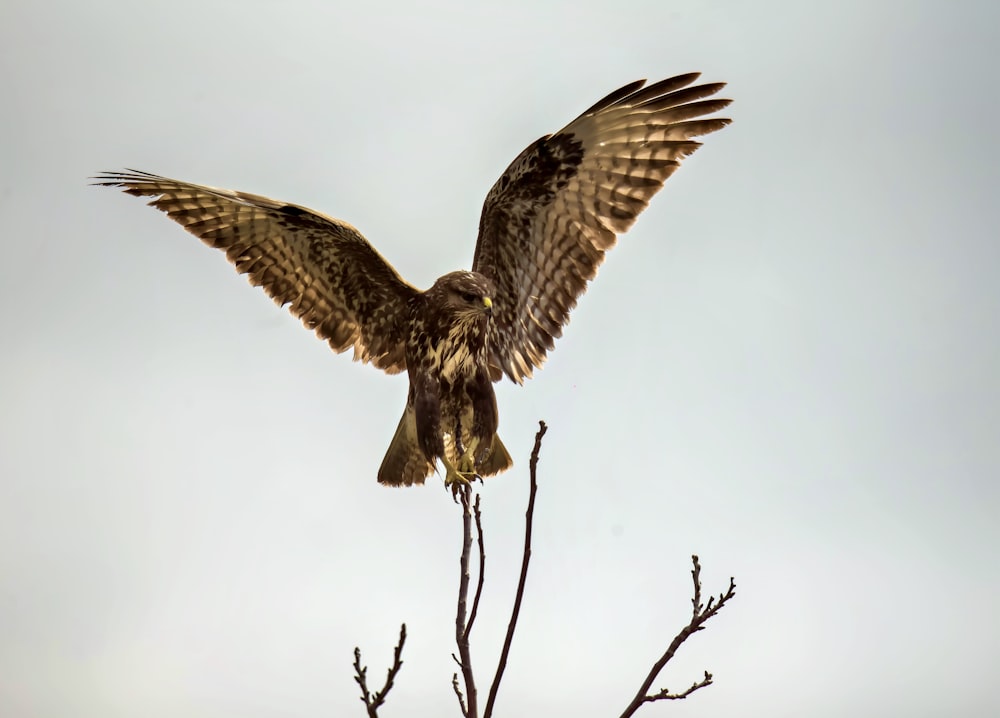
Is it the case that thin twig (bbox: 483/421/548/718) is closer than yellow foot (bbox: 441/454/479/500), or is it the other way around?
thin twig (bbox: 483/421/548/718)

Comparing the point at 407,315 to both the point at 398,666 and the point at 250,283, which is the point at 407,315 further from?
the point at 398,666

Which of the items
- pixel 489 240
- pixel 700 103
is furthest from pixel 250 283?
pixel 700 103

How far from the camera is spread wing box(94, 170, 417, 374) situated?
5461 mm

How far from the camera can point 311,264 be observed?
568 cm

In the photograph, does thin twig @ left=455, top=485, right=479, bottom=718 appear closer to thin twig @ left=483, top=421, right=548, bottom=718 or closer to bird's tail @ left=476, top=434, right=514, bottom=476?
thin twig @ left=483, top=421, right=548, bottom=718

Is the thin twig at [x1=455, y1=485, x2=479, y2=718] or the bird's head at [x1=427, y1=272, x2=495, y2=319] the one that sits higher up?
the bird's head at [x1=427, y1=272, x2=495, y2=319]

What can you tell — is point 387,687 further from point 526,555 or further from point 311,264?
point 311,264

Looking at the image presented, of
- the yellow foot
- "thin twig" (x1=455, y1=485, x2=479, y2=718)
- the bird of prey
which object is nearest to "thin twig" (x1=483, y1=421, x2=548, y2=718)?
"thin twig" (x1=455, y1=485, x2=479, y2=718)

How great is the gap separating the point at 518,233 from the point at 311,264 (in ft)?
4.06

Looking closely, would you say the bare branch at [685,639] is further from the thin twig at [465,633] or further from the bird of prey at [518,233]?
the bird of prey at [518,233]

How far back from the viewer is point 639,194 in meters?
5.69

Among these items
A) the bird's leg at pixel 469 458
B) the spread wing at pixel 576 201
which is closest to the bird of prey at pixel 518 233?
the spread wing at pixel 576 201

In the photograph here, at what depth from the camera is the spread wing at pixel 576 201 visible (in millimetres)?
5672

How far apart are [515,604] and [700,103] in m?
3.53
